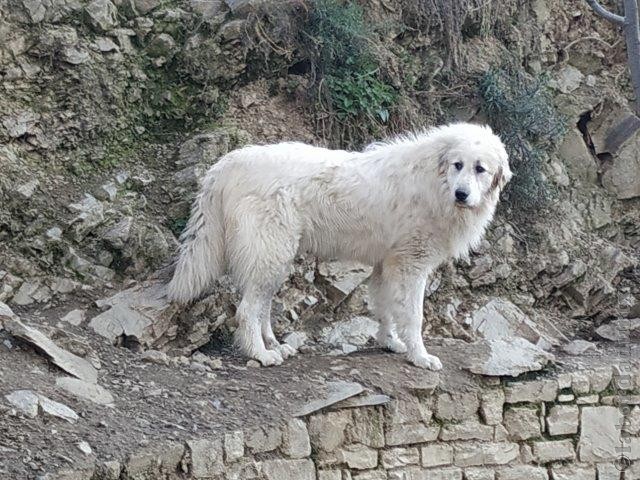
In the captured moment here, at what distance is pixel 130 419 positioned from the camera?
563 centimetres

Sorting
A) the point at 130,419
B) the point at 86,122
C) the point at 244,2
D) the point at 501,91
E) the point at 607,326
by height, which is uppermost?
the point at 244,2

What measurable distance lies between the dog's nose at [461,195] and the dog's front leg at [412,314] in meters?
0.69

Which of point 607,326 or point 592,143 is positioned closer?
point 607,326

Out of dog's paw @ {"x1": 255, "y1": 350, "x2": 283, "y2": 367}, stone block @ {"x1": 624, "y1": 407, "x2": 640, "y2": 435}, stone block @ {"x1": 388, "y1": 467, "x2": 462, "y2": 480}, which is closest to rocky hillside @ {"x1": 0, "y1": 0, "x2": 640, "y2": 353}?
dog's paw @ {"x1": 255, "y1": 350, "x2": 283, "y2": 367}

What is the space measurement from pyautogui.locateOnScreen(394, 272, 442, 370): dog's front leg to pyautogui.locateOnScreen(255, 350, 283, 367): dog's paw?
892mm

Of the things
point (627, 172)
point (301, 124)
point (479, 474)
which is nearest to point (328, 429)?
point (479, 474)

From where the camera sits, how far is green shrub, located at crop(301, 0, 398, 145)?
8.83 meters

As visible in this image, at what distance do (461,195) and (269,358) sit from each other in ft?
5.79

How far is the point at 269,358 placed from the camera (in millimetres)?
6578

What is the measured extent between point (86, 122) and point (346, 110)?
2.40 metres

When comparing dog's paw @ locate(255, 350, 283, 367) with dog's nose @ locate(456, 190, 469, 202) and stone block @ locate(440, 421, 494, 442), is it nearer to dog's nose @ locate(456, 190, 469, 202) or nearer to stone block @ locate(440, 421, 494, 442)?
stone block @ locate(440, 421, 494, 442)

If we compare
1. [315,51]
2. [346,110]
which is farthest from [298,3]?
[346,110]

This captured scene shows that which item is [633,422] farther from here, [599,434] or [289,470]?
[289,470]

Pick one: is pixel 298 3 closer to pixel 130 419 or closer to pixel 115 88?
pixel 115 88
